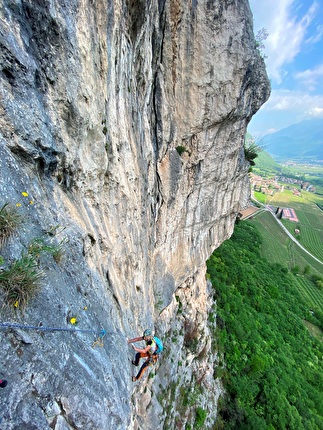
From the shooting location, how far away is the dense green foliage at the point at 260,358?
58.7ft

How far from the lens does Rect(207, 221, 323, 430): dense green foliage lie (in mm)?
17906

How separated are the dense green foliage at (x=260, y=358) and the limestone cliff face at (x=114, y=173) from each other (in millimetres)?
4349

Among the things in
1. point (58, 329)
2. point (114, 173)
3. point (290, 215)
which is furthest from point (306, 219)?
point (58, 329)

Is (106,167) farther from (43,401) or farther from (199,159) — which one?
(199,159)

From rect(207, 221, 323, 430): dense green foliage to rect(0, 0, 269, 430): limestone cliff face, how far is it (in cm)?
435

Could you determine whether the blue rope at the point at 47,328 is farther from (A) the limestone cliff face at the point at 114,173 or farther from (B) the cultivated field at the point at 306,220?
(B) the cultivated field at the point at 306,220

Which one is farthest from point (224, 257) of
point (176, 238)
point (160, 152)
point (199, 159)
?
point (160, 152)

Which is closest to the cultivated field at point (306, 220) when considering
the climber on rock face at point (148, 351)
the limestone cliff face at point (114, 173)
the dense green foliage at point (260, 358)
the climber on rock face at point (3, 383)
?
the dense green foliage at point (260, 358)

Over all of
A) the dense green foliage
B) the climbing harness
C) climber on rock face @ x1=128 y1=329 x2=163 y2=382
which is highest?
the climbing harness

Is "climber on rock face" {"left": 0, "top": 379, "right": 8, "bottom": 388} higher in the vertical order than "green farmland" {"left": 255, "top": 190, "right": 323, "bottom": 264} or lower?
higher

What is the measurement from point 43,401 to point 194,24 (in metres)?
12.2

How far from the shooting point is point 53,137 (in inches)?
183

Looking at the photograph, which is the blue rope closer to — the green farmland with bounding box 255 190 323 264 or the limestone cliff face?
the limestone cliff face

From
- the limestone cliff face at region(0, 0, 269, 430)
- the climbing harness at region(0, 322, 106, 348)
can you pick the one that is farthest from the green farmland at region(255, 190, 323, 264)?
the climbing harness at region(0, 322, 106, 348)
